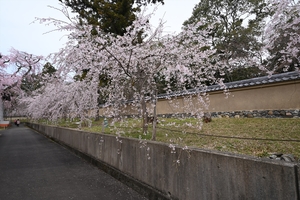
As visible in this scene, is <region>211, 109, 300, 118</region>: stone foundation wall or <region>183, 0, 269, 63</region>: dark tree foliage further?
<region>183, 0, 269, 63</region>: dark tree foliage

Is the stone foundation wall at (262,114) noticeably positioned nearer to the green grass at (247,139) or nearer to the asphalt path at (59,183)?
the green grass at (247,139)

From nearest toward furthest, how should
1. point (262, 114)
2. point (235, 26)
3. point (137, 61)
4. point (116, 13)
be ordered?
point (137, 61) → point (262, 114) → point (116, 13) → point (235, 26)

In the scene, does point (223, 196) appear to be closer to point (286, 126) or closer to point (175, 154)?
point (175, 154)

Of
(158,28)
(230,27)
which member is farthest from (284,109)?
(230,27)

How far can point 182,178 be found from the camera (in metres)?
4.37

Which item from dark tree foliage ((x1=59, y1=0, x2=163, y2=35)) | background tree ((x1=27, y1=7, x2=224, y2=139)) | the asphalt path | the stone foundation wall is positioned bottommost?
the asphalt path

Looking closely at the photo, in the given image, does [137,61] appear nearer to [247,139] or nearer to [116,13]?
[247,139]

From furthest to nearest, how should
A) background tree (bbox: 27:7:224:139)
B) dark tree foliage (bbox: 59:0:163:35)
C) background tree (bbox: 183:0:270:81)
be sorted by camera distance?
background tree (bbox: 183:0:270:81) < dark tree foliage (bbox: 59:0:163:35) < background tree (bbox: 27:7:224:139)

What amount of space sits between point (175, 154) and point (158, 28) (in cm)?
369

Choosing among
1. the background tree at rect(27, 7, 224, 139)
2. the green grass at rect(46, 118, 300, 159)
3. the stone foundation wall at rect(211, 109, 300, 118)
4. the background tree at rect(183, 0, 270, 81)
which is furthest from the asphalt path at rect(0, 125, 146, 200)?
the background tree at rect(183, 0, 270, 81)

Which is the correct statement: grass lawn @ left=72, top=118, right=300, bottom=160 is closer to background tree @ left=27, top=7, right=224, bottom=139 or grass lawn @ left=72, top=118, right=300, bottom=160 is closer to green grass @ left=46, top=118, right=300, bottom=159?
green grass @ left=46, top=118, right=300, bottom=159

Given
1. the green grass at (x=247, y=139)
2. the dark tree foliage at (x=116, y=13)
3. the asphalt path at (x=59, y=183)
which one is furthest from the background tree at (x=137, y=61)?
the dark tree foliage at (x=116, y=13)

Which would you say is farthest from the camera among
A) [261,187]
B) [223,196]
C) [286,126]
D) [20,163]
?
[20,163]

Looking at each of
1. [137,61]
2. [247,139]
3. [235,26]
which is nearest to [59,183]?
[137,61]
